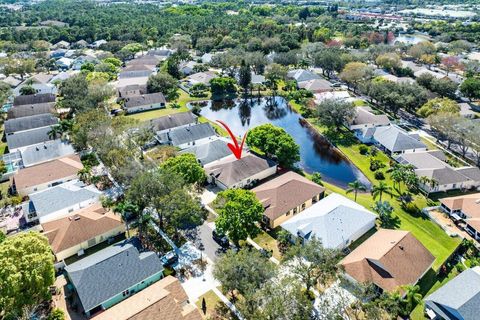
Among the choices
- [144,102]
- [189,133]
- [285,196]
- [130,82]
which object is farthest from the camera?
[130,82]

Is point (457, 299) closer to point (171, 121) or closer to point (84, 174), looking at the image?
point (84, 174)

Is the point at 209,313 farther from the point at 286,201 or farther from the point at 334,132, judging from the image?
the point at 334,132

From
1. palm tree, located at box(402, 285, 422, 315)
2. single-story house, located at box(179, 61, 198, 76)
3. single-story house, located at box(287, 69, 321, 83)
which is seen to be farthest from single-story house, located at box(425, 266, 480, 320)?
single-story house, located at box(179, 61, 198, 76)

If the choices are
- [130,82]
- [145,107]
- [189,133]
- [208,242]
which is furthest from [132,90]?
[208,242]

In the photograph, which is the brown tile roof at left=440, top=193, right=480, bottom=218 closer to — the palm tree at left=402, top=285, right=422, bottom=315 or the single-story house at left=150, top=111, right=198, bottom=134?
the palm tree at left=402, top=285, right=422, bottom=315

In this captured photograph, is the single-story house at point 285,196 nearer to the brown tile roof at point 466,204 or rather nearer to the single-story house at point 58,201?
the brown tile roof at point 466,204

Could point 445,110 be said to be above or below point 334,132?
above

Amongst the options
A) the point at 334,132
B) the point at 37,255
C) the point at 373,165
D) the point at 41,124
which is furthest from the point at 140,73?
the point at 37,255
